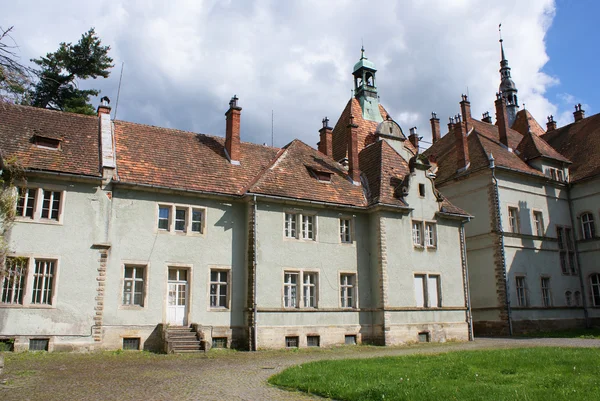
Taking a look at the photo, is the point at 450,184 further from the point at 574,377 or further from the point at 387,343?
the point at 574,377

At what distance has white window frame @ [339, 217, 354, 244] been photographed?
2642 centimetres

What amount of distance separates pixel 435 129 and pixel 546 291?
17591 millimetres

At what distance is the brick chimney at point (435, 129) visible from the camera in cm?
4517

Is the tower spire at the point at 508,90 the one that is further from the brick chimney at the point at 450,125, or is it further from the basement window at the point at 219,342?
the basement window at the point at 219,342

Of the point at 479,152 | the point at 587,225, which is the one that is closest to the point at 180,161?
the point at 479,152

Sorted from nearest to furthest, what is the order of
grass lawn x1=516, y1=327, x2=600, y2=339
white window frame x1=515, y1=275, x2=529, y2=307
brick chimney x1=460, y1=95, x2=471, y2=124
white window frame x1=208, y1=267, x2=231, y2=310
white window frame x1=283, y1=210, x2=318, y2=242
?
1. white window frame x1=208, y1=267, x2=231, y2=310
2. white window frame x1=283, y1=210, x2=318, y2=242
3. grass lawn x1=516, y1=327, x2=600, y2=339
4. white window frame x1=515, y1=275, x2=529, y2=307
5. brick chimney x1=460, y1=95, x2=471, y2=124

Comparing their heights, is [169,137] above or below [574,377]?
above

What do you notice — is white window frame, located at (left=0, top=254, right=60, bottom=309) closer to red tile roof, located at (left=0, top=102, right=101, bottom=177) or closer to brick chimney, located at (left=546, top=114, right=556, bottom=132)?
red tile roof, located at (left=0, top=102, right=101, bottom=177)

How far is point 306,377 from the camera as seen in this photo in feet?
39.7

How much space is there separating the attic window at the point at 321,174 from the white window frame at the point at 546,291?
17124mm

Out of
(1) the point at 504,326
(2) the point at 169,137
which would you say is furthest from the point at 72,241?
(1) the point at 504,326

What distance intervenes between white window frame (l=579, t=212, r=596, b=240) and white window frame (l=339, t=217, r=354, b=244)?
65.5 feet

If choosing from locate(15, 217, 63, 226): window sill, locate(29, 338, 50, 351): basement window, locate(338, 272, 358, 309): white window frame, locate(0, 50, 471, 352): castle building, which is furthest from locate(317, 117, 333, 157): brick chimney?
locate(29, 338, 50, 351): basement window

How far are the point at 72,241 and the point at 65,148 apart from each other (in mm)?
4471
